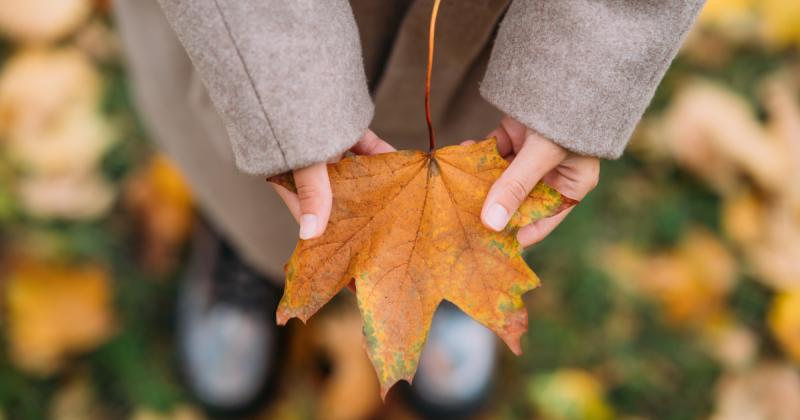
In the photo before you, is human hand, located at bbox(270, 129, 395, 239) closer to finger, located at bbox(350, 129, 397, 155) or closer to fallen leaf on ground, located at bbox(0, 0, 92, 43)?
finger, located at bbox(350, 129, 397, 155)

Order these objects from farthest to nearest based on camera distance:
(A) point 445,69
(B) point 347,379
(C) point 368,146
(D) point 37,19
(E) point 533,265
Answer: (D) point 37,19 → (E) point 533,265 → (B) point 347,379 → (A) point 445,69 → (C) point 368,146

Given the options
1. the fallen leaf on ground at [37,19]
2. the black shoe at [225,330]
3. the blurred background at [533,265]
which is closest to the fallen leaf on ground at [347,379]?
the blurred background at [533,265]

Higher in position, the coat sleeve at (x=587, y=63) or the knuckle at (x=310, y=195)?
the coat sleeve at (x=587, y=63)

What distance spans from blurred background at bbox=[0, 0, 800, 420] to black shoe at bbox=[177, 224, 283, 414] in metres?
0.06

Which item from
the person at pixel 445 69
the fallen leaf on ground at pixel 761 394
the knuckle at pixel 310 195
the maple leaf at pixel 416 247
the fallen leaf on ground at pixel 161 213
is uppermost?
the person at pixel 445 69

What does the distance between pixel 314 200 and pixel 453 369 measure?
857 mm

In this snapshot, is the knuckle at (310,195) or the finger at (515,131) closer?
the knuckle at (310,195)

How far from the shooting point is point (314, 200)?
724 millimetres

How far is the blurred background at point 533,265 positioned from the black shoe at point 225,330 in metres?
0.06

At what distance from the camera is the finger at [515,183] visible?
2.39 feet

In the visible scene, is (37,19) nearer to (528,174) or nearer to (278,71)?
(278,71)

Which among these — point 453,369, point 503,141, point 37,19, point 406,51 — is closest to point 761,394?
point 453,369

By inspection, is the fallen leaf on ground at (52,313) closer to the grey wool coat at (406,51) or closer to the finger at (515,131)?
the grey wool coat at (406,51)

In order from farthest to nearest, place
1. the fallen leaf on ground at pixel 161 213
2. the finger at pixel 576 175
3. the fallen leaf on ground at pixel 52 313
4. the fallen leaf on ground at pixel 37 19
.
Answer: the fallen leaf on ground at pixel 37 19 < the fallen leaf on ground at pixel 161 213 < the fallen leaf on ground at pixel 52 313 < the finger at pixel 576 175
